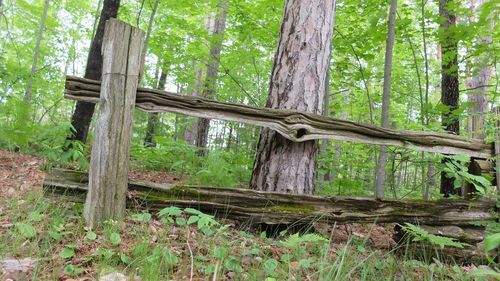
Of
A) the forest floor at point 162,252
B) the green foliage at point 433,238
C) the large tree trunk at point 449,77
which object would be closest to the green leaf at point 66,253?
the forest floor at point 162,252

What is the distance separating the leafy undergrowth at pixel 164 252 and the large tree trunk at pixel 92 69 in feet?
11.2

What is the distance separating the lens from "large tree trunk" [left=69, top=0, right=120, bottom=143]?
6.29 m

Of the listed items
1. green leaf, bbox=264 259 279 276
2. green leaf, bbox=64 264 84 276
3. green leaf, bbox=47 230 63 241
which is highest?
green leaf, bbox=47 230 63 241

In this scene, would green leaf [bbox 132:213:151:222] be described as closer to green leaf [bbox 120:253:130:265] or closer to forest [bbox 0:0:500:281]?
forest [bbox 0:0:500:281]

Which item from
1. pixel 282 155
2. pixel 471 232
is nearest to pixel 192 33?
pixel 282 155

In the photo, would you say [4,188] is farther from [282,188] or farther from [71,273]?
[282,188]

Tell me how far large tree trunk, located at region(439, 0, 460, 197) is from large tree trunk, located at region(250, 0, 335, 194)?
2.93 m

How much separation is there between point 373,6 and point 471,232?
462 cm

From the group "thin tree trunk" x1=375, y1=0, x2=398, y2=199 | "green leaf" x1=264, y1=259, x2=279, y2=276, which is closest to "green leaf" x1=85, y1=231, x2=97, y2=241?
"green leaf" x1=264, y1=259, x2=279, y2=276

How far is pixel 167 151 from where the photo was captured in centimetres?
741

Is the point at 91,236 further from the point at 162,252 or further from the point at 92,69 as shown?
the point at 92,69

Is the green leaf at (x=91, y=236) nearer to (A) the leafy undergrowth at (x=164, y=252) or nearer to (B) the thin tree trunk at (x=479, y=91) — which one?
(A) the leafy undergrowth at (x=164, y=252)

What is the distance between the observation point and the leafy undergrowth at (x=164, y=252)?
7.47 feet

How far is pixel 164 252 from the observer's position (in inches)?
93.7
